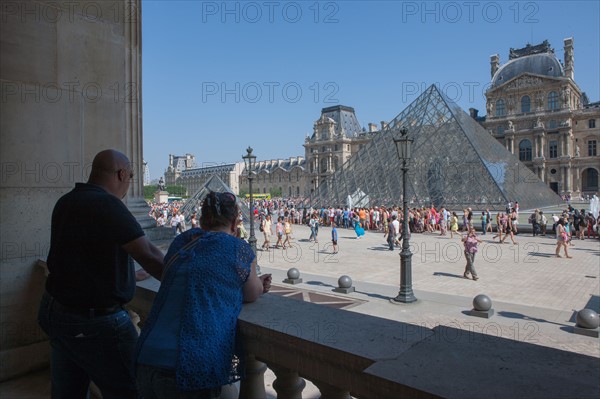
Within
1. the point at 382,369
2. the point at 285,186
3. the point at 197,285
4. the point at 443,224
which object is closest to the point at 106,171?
the point at 197,285

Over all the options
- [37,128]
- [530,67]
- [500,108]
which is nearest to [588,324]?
[37,128]

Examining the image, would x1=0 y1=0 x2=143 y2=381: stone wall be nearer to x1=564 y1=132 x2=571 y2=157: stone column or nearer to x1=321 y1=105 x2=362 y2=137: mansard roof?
x1=564 y1=132 x2=571 y2=157: stone column

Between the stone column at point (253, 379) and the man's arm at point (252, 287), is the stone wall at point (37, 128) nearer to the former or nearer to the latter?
the stone column at point (253, 379)

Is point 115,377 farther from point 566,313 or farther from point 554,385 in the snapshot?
point 566,313

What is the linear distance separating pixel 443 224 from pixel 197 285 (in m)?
21.0

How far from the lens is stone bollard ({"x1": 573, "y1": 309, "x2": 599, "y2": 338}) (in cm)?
642

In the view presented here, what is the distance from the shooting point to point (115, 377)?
184 cm

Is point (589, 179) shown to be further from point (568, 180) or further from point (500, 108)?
point (500, 108)

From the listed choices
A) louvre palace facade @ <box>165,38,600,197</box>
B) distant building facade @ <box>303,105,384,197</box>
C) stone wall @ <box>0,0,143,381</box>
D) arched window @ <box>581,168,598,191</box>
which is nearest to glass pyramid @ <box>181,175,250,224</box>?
stone wall @ <box>0,0,143,381</box>

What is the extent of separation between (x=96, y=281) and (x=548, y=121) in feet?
220

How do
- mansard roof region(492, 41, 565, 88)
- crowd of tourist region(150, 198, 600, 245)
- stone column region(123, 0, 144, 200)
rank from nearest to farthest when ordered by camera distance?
stone column region(123, 0, 144, 200)
crowd of tourist region(150, 198, 600, 245)
mansard roof region(492, 41, 565, 88)

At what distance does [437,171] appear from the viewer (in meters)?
29.7

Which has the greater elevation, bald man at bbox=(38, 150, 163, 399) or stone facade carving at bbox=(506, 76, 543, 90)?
stone facade carving at bbox=(506, 76, 543, 90)

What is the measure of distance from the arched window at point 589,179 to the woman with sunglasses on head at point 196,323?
221 feet
